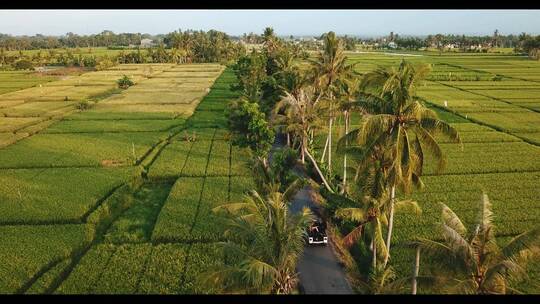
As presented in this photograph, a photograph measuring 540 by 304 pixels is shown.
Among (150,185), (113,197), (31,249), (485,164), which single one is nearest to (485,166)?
(485,164)

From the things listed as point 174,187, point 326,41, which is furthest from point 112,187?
point 326,41

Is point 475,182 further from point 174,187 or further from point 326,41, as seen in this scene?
point 174,187

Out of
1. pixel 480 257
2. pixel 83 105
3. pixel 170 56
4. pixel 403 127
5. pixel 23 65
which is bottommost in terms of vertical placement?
pixel 480 257

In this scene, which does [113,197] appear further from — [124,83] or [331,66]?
[124,83]

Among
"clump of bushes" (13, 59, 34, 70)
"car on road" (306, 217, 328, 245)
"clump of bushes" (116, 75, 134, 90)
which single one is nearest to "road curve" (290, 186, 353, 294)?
"car on road" (306, 217, 328, 245)

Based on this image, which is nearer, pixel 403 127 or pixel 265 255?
pixel 265 255

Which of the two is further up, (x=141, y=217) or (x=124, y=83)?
(x=124, y=83)

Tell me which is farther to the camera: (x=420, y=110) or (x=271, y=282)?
(x=420, y=110)

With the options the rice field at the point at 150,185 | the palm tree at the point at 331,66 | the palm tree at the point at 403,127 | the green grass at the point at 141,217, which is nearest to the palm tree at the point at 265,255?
the rice field at the point at 150,185
